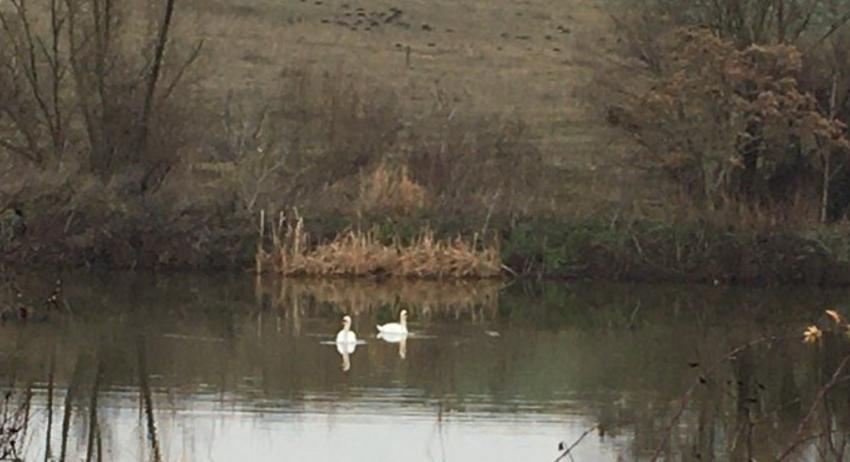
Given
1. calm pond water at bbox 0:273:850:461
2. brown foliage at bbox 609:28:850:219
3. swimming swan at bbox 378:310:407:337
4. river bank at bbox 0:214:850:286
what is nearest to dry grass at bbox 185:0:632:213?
brown foliage at bbox 609:28:850:219

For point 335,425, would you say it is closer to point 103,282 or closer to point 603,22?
point 103,282

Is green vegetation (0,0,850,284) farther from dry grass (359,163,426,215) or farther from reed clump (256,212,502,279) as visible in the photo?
reed clump (256,212,502,279)

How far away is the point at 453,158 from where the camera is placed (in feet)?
109

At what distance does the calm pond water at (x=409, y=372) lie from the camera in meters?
14.4

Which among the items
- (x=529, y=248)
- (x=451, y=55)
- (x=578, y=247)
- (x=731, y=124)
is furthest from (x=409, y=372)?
(x=451, y=55)

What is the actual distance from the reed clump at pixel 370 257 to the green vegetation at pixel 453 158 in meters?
0.33

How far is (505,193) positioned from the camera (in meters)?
31.8

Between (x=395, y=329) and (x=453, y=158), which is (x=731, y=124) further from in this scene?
(x=395, y=329)

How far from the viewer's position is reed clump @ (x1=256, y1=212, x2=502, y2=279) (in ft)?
95.9

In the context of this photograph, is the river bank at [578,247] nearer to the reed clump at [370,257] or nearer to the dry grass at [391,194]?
the reed clump at [370,257]

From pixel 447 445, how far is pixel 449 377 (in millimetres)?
4116

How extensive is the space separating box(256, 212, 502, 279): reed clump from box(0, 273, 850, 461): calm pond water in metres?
0.56

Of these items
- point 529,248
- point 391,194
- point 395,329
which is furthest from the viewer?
point 391,194

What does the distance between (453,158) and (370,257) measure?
14.6 ft
